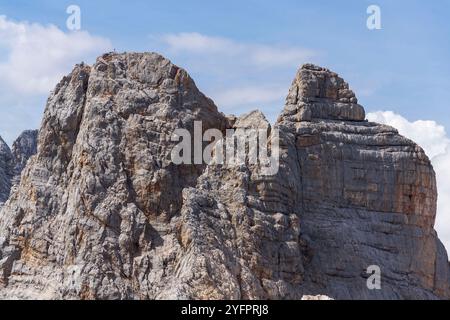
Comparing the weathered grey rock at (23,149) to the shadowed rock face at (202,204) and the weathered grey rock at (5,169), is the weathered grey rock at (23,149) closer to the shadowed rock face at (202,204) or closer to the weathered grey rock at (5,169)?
the weathered grey rock at (5,169)

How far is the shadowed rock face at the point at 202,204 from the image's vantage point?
7225 cm

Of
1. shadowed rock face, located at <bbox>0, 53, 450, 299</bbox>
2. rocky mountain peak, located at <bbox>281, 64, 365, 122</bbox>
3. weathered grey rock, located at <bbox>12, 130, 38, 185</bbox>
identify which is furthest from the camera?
weathered grey rock, located at <bbox>12, 130, 38, 185</bbox>

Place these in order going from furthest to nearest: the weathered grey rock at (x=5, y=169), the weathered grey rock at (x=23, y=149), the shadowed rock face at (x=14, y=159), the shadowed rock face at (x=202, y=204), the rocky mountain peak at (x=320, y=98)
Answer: the weathered grey rock at (x=23, y=149) < the shadowed rock face at (x=14, y=159) < the weathered grey rock at (x=5, y=169) < the rocky mountain peak at (x=320, y=98) < the shadowed rock face at (x=202, y=204)

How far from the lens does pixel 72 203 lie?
245 feet

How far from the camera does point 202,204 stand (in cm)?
7375

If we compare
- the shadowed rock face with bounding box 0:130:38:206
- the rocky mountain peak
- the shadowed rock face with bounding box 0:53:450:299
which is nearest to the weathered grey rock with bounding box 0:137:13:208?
the shadowed rock face with bounding box 0:130:38:206

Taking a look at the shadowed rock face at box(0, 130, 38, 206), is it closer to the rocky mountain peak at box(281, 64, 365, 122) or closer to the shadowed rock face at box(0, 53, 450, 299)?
the shadowed rock face at box(0, 53, 450, 299)

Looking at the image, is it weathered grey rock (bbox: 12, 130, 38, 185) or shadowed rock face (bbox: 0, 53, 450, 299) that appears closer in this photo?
shadowed rock face (bbox: 0, 53, 450, 299)

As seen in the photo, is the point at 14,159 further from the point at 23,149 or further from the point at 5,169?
the point at 5,169

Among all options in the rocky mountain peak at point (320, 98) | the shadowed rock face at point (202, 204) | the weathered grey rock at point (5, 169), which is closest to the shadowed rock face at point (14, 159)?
the weathered grey rock at point (5, 169)

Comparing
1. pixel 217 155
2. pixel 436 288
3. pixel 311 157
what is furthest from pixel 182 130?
pixel 436 288

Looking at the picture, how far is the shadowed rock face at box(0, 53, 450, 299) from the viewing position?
72.2 metres
